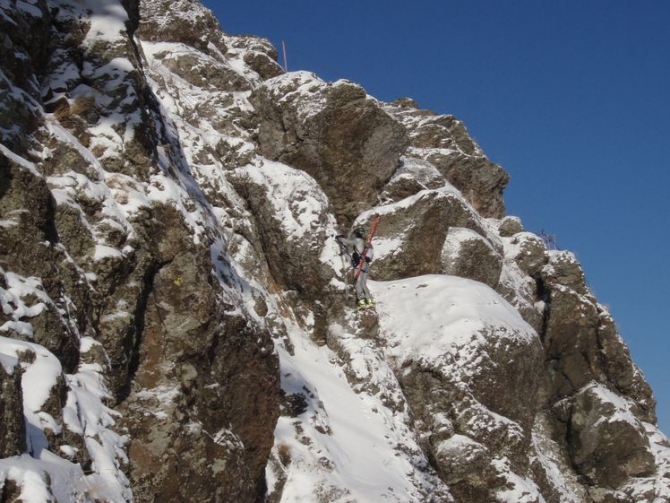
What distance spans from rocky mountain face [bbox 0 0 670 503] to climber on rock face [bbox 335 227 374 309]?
35 cm

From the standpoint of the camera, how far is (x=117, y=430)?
9.04m

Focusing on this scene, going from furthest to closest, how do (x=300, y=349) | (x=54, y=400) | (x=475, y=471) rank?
1. (x=300, y=349)
2. (x=475, y=471)
3. (x=54, y=400)

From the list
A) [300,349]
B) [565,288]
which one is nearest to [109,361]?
[300,349]

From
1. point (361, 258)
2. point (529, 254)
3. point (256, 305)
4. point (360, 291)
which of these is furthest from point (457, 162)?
point (256, 305)

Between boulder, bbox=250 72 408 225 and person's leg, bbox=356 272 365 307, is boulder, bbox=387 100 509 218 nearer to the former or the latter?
boulder, bbox=250 72 408 225

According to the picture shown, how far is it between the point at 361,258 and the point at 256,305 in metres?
4.46

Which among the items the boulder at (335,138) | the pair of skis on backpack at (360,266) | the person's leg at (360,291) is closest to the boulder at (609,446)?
the pair of skis on backpack at (360,266)

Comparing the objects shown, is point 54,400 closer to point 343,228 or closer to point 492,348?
point 492,348

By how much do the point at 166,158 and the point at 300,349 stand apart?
672 centimetres

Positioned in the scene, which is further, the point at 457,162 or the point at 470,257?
the point at 457,162

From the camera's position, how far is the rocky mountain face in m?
8.90

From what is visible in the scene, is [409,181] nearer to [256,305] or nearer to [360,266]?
[360,266]

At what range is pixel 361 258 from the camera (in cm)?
1989

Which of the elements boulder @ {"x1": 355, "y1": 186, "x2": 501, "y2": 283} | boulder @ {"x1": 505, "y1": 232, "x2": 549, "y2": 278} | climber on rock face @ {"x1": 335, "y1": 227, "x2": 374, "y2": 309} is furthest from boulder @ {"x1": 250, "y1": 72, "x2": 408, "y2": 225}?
boulder @ {"x1": 505, "y1": 232, "x2": 549, "y2": 278}
